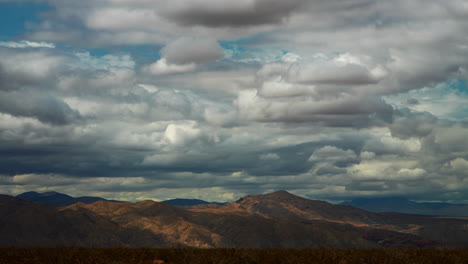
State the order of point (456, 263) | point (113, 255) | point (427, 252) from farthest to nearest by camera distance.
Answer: point (427, 252) < point (113, 255) < point (456, 263)

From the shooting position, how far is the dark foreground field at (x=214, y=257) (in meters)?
25.7

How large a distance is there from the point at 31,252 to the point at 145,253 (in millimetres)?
6855

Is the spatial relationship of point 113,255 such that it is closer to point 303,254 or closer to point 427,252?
point 303,254

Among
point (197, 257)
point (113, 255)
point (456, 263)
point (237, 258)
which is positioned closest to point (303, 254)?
point (237, 258)

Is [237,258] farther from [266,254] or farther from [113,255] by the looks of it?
[113,255]

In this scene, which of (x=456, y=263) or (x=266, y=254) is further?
(x=266, y=254)

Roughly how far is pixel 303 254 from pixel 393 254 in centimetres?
462

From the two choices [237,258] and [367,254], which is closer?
[237,258]

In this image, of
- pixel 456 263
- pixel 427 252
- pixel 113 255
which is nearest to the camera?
pixel 456 263

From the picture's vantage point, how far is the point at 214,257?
84.7 ft

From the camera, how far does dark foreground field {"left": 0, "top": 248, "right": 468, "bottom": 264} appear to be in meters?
25.7

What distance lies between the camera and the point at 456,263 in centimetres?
2525

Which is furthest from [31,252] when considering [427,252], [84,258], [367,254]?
[427,252]

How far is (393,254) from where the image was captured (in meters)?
27.1
